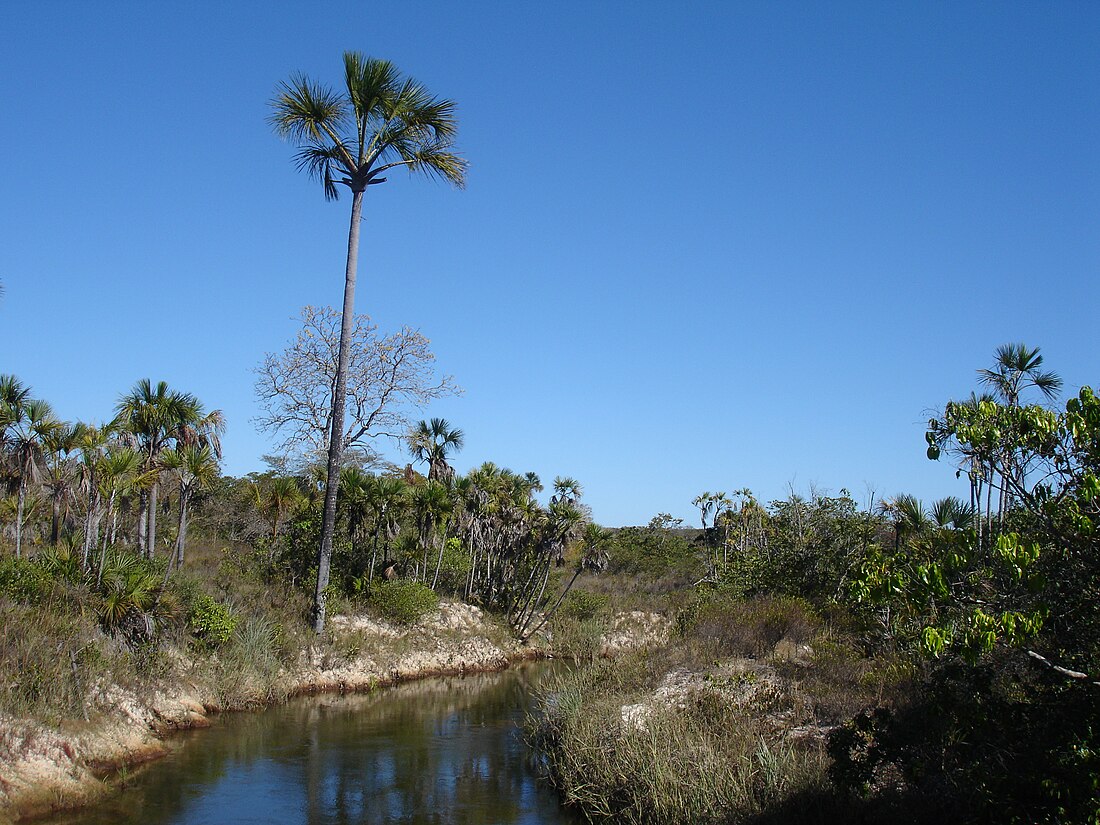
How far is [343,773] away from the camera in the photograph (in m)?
16.4

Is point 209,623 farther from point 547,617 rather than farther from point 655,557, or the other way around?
point 655,557

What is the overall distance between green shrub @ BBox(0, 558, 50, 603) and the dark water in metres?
4.23

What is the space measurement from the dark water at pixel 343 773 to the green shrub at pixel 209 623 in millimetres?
2069

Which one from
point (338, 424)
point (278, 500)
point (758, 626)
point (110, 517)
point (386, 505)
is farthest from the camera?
point (386, 505)

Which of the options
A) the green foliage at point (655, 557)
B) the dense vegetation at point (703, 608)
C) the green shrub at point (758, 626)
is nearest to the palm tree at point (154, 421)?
the dense vegetation at point (703, 608)

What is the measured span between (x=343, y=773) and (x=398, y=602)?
14.1m

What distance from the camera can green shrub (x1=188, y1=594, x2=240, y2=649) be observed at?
21.5 meters

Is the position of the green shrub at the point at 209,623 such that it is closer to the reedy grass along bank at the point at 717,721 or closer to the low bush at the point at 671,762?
the reedy grass along bank at the point at 717,721

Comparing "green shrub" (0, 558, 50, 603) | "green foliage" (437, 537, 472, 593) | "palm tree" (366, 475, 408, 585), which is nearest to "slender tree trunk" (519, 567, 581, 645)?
"green foliage" (437, 537, 472, 593)

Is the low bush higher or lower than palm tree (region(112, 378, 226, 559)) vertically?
lower

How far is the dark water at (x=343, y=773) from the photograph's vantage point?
13797mm

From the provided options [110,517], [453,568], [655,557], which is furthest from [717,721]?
[655,557]

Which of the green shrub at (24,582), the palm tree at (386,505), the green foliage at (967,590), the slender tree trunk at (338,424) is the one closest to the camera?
the green foliage at (967,590)

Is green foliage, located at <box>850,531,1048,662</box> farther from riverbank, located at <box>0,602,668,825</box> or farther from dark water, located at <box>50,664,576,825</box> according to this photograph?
riverbank, located at <box>0,602,668,825</box>
